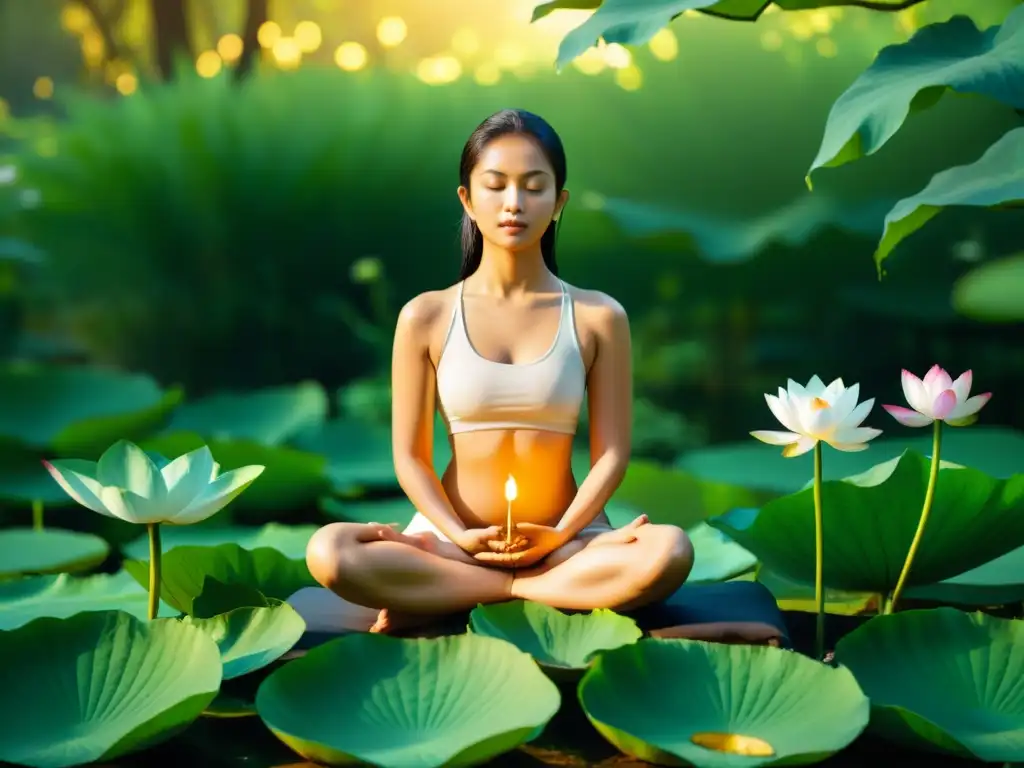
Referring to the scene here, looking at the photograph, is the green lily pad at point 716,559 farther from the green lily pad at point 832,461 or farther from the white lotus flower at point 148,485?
the white lotus flower at point 148,485

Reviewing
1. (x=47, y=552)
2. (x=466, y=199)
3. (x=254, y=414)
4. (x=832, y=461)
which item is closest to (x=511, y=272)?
(x=466, y=199)

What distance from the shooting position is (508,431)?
1255mm

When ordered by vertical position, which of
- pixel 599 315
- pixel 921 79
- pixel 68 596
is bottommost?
pixel 68 596

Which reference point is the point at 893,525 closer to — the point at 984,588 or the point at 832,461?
the point at 984,588

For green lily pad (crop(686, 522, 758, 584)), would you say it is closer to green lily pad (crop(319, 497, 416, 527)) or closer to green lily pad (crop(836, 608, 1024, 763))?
green lily pad (crop(836, 608, 1024, 763))

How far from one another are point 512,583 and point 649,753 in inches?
11.9

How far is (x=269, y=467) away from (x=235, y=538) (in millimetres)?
235

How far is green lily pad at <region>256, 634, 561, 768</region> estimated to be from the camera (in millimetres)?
939

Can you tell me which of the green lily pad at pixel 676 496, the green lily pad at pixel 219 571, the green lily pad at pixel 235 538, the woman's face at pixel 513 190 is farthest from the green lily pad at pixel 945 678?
the green lily pad at pixel 676 496

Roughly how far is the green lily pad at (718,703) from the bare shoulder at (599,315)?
356mm

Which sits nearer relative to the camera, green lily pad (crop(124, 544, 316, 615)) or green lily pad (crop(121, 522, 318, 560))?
green lily pad (crop(124, 544, 316, 615))

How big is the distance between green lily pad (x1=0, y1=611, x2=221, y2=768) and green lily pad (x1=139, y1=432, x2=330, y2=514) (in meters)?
0.89

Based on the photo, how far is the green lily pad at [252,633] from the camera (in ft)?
3.62

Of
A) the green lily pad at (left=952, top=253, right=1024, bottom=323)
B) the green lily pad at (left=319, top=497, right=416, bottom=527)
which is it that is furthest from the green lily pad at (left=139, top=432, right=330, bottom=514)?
the green lily pad at (left=952, top=253, right=1024, bottom=323)
